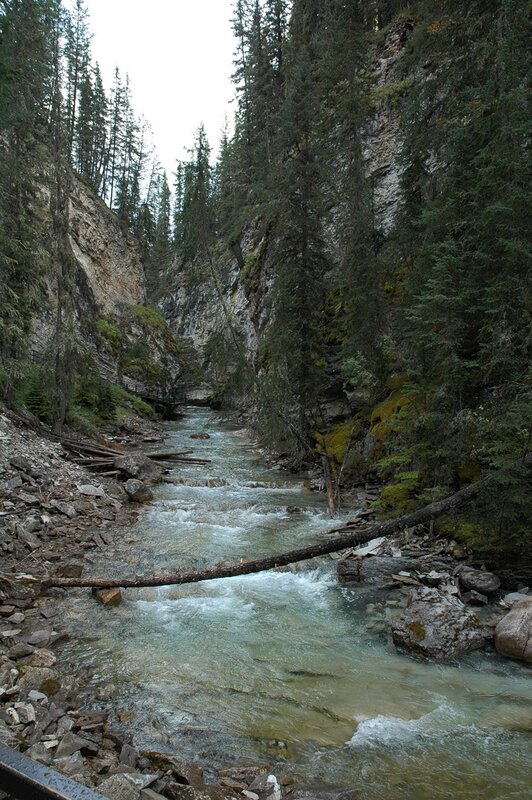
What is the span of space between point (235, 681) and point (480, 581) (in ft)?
14.0

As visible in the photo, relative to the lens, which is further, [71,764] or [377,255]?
[377,255]

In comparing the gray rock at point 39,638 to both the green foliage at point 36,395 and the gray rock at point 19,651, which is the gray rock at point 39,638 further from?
the green foliage at point 36,395

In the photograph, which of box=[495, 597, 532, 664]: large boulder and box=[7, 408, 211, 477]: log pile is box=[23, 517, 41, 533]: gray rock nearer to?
box=[7, 408, 211, 477]: log pile

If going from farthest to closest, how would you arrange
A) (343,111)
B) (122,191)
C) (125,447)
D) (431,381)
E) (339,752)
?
(122,191) → (125,447) → (343,111) → (431,381) → (339,752)

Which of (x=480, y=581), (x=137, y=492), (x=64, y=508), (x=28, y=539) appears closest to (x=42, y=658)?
(x=28, y=539)

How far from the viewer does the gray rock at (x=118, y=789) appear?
335 centimetres

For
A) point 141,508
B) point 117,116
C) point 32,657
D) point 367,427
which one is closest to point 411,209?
point 367,427

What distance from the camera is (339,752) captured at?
439 centimetres

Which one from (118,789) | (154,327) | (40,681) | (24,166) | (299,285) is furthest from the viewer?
(154,327)

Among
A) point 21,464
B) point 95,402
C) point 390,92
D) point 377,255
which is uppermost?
point 390,92

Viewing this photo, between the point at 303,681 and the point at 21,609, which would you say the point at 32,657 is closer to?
the point at 21,609

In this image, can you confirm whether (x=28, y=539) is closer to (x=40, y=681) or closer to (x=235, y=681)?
(x=40, y=681)

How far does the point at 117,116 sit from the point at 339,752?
62.9 meters

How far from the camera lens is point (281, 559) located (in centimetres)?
680
